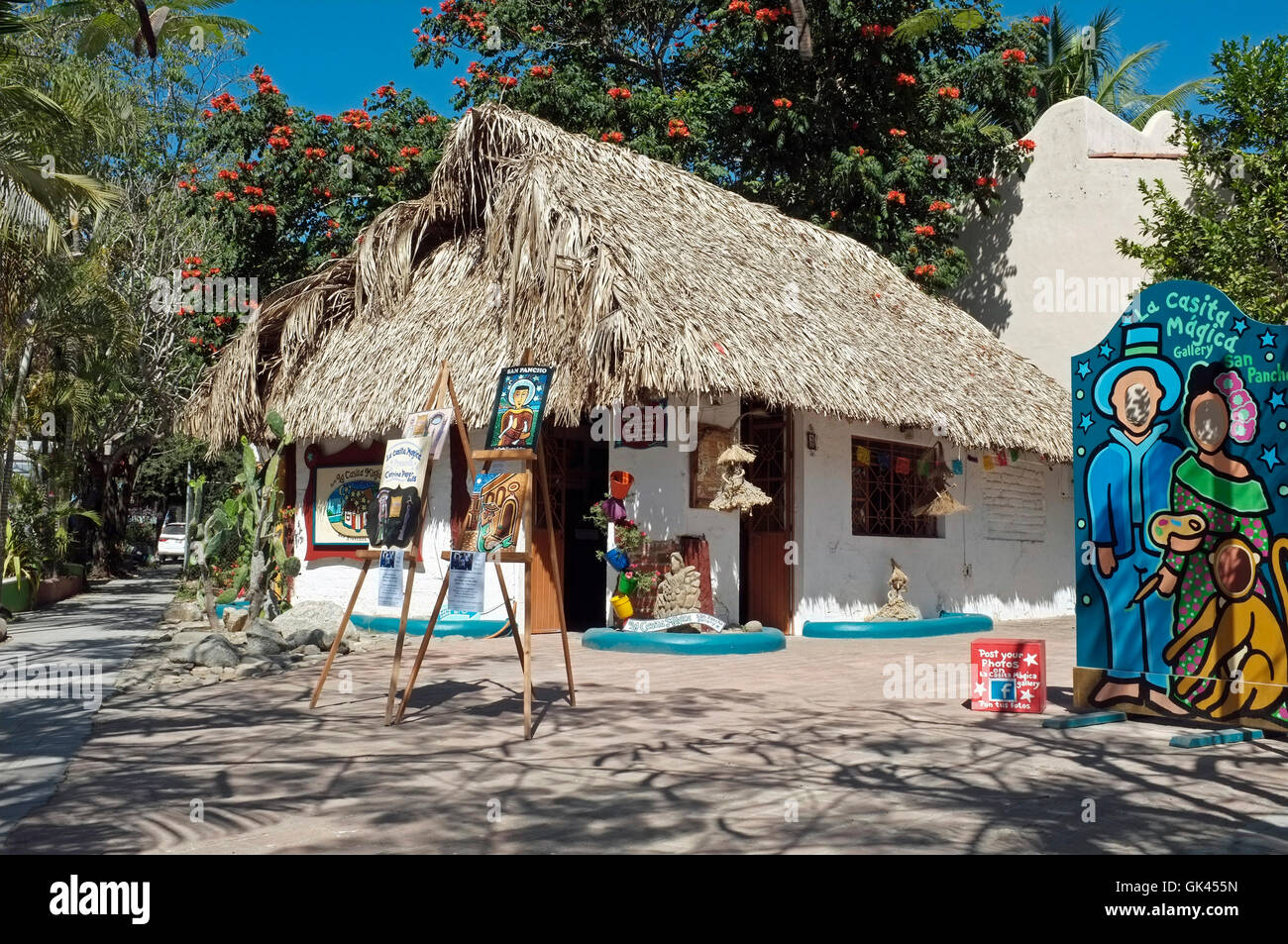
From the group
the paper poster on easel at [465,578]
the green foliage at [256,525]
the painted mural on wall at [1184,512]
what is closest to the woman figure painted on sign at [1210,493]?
the painted mural on wall at [1184,512]

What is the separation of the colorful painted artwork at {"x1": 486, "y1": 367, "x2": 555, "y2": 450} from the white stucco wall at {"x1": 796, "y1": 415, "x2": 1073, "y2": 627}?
6334 mm

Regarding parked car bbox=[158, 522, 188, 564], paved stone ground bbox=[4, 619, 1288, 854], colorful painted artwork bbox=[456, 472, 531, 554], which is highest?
colorful painted artwork bbox=[456, 472, 531, 554]

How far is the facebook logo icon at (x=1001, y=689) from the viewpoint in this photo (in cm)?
782

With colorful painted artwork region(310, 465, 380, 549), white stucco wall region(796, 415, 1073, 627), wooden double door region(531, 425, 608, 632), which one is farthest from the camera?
colorful painted artwork region(310, 465, 380, 549)

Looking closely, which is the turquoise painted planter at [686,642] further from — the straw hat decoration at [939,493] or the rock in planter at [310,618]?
the straw hat decoration at [939,493]

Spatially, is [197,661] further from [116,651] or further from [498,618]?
[498,618]

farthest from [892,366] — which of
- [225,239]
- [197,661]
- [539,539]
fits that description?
[225,239]

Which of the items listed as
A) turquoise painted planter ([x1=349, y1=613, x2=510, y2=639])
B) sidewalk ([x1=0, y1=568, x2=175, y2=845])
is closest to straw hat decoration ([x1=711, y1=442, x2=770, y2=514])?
turquoise painted planter ([x1=349, y1=613, x2=510, y2=639])

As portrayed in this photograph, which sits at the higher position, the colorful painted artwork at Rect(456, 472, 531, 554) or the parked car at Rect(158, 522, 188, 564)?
the colorful painted artwork at Rect(456, 472, 531, 554)

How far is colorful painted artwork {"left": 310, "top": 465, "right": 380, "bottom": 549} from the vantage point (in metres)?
14.0

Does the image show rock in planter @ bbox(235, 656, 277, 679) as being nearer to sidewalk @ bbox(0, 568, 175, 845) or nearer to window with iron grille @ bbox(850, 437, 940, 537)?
sidewalk @ bbox(0, 568, 175, 845)

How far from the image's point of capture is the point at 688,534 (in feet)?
40.3

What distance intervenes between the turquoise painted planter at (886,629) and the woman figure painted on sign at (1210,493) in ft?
20.0

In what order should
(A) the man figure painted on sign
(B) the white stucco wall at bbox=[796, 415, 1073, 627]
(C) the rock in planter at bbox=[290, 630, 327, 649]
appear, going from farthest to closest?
(B) the white stucco wall at bbox=[796, 415, 1073, 627]
(C) the rock in planter at bbox=[290, 630, 327, 649]
(A) the man figure painted on sign
